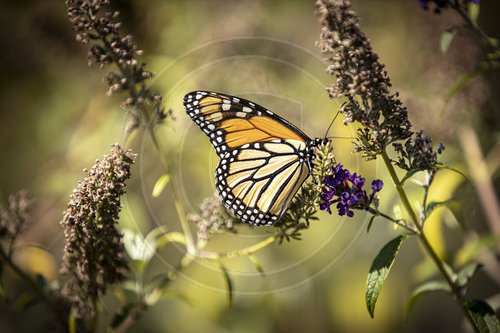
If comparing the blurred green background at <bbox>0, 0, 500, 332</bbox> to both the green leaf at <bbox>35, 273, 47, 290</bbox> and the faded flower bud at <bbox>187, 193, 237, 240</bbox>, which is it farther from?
the faded flower bud at <bbox>187, 193, 237, 240</bbox>

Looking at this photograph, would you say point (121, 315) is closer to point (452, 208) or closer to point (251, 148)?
point (251, 148)

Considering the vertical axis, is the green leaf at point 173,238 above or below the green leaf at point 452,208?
below

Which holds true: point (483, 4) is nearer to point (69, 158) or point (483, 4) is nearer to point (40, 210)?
point (69, 158)

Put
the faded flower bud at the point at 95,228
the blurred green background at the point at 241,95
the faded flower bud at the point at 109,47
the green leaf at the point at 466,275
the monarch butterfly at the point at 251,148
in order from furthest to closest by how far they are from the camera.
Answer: the blurred green background at the point at 241,95 < the monarch butterfly at the point at 251,148 < the green leaf at the point at 466,275 < the faded flower bud at the point at 109,47 < the faded flower bud at the point at 95,228

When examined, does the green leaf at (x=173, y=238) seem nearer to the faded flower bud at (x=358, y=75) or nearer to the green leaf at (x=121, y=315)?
the green leaf at (x=121, y=315)

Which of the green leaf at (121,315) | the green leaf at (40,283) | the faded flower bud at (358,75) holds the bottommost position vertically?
the green leaf at (121,315)

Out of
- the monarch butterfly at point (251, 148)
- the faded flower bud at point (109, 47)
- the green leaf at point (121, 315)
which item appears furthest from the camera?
the monarch butterfly at point (251, 148)

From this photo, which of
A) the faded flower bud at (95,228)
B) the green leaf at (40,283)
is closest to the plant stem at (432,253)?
the faded flower bud at (95,228)

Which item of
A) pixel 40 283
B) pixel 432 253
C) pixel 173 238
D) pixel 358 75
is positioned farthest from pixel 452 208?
pixel 40 283
